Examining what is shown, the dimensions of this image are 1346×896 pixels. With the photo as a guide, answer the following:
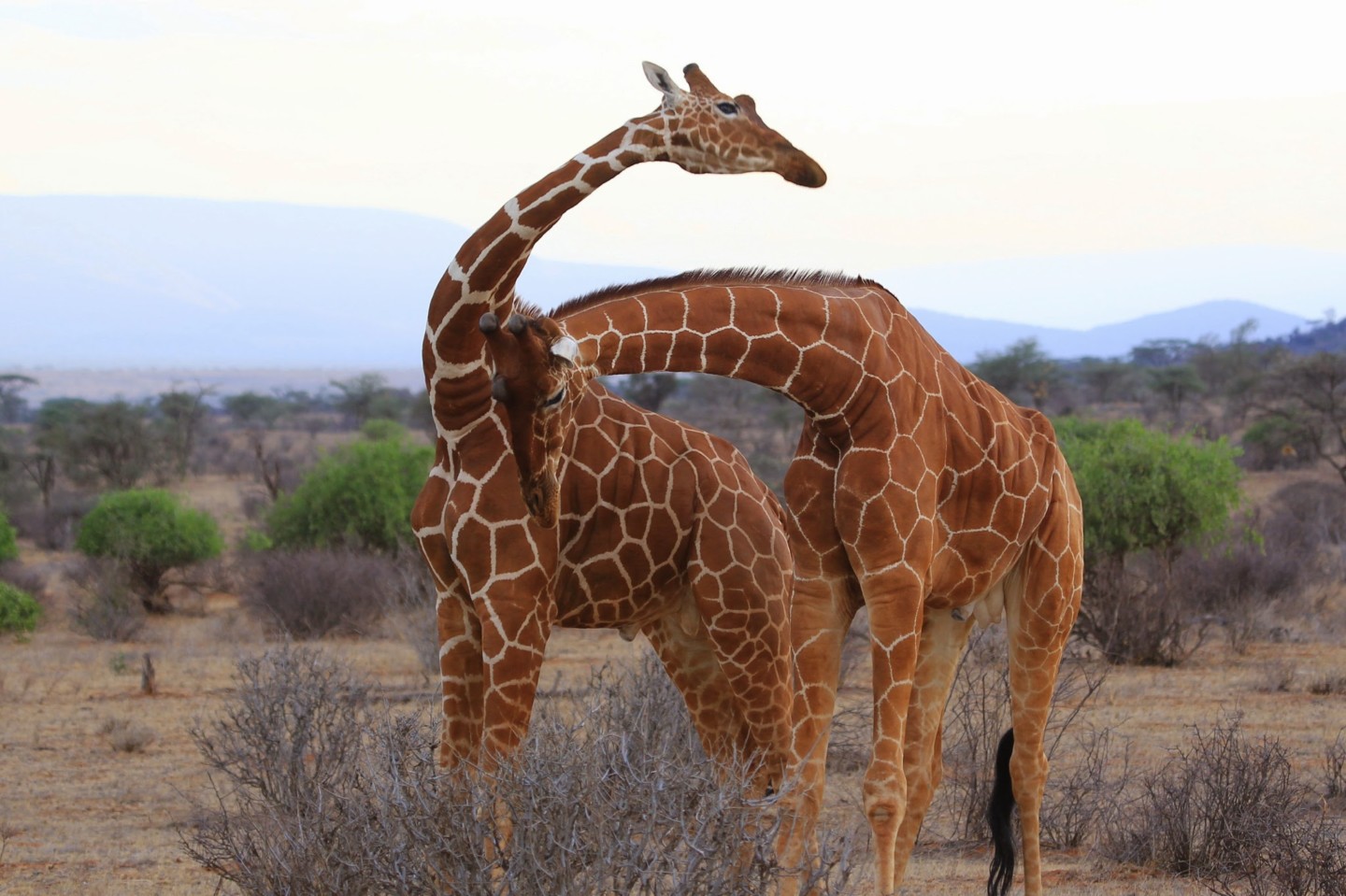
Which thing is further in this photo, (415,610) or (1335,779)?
(415,610)

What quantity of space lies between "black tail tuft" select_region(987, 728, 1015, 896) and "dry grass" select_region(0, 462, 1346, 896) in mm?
722

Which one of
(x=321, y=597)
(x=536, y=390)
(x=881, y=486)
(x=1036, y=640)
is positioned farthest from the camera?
(x=321, y=597)

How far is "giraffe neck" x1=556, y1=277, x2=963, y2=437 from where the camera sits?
4.65 meters

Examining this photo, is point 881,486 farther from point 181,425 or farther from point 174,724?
point 181,425

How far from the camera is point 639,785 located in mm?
4055

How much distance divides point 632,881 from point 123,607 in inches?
577

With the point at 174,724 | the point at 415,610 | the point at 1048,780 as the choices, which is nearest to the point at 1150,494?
the point at 415,610

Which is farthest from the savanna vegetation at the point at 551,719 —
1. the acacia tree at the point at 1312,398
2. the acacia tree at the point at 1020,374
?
the acacia tree at the point at 1020,374

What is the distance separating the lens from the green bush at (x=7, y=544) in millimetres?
19516

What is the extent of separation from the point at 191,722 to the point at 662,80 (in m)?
8.37

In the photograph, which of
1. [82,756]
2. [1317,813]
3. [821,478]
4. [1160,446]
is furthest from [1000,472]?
[1160,446]

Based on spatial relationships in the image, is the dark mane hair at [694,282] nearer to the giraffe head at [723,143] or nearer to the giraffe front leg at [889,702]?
the giraffe head at [723,143]

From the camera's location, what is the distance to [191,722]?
11570 millimetres

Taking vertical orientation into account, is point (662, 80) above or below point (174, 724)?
above
